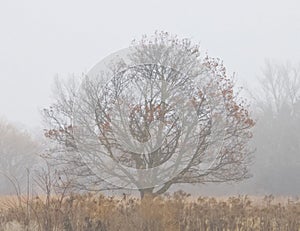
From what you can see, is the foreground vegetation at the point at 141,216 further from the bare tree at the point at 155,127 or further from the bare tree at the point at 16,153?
the bare tree at the point at 16,153

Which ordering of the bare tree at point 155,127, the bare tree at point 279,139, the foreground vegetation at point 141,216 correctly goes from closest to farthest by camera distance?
1. the foreground vegetation at point 141,216
2. the bare tree at point 155,127
3. the bare tree at point 279,139

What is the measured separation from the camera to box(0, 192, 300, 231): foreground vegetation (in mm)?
6512

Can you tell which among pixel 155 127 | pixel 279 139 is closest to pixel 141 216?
pixel 155 127

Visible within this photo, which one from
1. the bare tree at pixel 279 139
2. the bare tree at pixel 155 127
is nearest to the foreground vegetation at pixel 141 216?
the bare tree at pixel 155 127

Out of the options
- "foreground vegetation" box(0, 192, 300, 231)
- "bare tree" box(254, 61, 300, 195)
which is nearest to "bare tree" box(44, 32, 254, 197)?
"foreground vegetation" box(0, 192, 300, 231)

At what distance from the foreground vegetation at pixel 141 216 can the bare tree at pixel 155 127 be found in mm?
5862

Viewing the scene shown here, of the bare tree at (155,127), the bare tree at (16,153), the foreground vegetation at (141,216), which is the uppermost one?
the bare tree at (16,153)

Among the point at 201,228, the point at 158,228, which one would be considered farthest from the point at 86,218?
the point at 201,228

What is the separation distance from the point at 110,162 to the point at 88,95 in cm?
244

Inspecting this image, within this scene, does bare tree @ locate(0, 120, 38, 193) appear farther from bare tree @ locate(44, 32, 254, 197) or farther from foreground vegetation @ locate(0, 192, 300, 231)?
foreground vegetation @ locate(0, 192, 300, 231)

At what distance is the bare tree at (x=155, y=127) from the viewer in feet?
47.9

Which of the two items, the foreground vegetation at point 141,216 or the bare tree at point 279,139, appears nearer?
the foreground vegetation at point 141,216

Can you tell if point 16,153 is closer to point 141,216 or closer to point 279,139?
point 279,139

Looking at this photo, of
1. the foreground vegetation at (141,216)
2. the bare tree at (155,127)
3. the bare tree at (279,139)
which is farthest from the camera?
the bare tree at (279,139)
